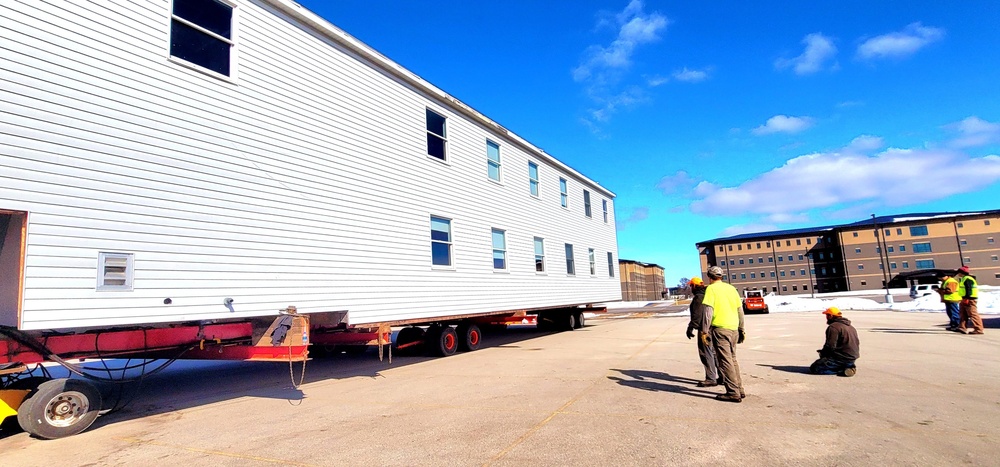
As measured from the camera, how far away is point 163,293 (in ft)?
22.1

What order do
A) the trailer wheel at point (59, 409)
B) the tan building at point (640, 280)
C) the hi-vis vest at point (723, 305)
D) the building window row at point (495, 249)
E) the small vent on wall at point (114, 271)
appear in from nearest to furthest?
the trailer wheel at point (59, 409)
the small vent on wall at point (114, 271)
the hi-vis vest at point (723, 305)
the building window row at point (495, 249)
the tan building at point (640, 280)

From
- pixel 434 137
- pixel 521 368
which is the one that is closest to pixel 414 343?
pixel 521 368

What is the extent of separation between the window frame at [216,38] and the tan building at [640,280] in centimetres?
6329

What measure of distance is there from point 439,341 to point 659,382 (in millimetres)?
6220

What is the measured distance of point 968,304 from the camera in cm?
1329

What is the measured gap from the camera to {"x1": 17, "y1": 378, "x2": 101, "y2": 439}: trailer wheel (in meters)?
5.78

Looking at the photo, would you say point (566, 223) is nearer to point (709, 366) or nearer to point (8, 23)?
point (709, 366)

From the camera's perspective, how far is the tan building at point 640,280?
8631cm

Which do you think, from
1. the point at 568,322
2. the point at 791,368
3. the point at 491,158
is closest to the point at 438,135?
the point at 491,158

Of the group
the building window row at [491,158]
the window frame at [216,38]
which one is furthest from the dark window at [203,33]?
the building window row at [491,158]

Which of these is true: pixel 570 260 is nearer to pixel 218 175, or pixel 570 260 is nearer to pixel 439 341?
pixel 439 341

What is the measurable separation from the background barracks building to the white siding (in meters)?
81.4

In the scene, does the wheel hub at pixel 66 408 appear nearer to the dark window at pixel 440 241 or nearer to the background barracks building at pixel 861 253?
the dark window at pixel 440 241

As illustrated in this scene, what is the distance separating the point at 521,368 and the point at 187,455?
245 inches
